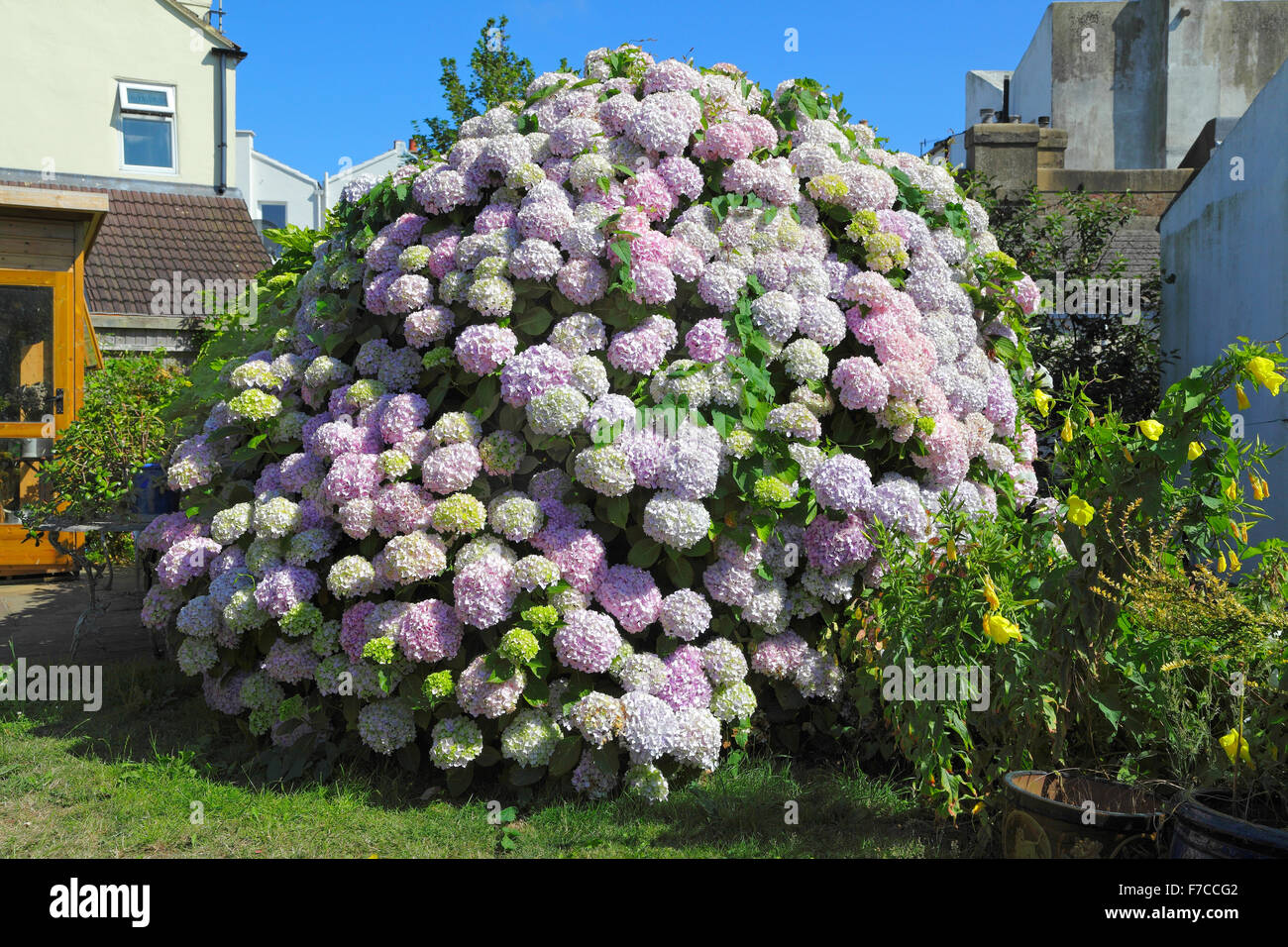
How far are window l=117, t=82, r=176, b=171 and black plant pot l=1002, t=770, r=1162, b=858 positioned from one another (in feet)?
56.8

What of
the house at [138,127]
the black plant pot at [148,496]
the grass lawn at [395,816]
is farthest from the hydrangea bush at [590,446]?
the house at [138,127]

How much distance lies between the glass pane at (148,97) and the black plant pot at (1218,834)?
1807 cm

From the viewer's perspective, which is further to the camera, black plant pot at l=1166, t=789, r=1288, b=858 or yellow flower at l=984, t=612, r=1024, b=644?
yellow flower at l=984, t=612, r=1024, b=644

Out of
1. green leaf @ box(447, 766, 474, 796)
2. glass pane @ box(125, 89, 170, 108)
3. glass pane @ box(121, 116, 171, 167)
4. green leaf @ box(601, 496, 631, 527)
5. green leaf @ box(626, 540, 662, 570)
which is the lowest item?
green leaf @ box(447, 766, 474, 796)

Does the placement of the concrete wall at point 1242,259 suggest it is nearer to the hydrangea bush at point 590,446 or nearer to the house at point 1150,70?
the hydrangea bush at point 590,446

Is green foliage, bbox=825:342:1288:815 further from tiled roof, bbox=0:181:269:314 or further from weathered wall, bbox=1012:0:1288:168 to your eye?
weathered wall, bbox=1012:0:1288:168

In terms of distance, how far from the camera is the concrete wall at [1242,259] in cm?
768

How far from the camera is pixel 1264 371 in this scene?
3133mm

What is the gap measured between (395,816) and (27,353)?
24.7 feet

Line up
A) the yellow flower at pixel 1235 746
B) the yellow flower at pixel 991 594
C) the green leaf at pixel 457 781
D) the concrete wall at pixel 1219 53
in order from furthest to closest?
the concrete wall at pixel 1219 53, the green leaf at pixel 457 781, the yellow flower at pixel 991 594, the yellow flower at pixel 1235 746

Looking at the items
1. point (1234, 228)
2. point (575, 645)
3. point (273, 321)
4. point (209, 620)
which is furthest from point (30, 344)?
point (1234, 228)

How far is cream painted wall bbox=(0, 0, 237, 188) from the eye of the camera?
52.6 ft

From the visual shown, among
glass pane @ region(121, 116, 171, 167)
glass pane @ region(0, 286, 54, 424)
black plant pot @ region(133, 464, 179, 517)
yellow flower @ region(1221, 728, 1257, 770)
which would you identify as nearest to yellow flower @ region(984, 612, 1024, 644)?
yellow flower @ region(1221, 728, 1257, 770)

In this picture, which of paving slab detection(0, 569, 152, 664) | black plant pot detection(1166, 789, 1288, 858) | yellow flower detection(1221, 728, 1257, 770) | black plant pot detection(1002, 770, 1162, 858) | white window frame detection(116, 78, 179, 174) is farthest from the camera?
white window frame detection(116, 78, 179, 174)
